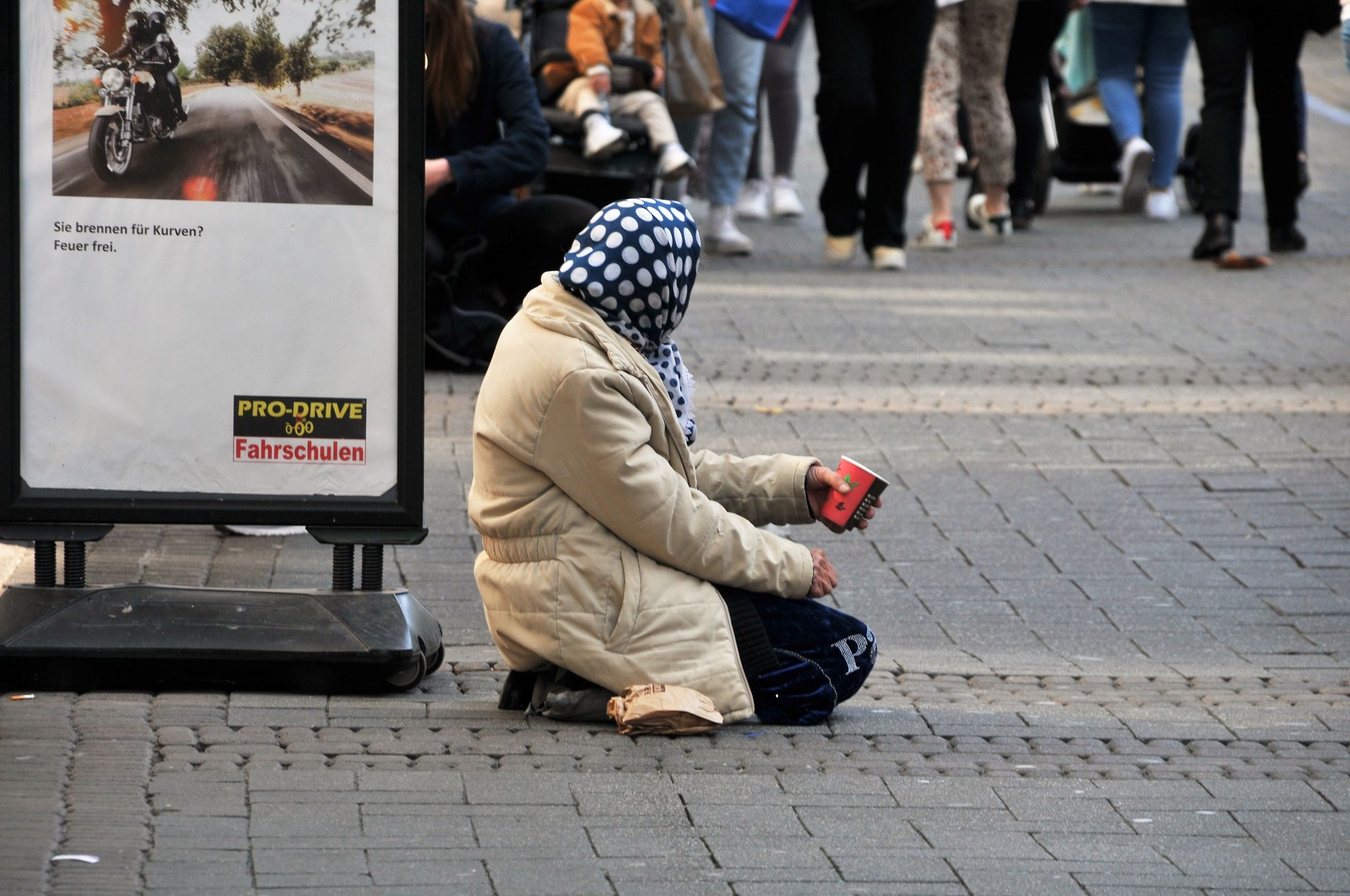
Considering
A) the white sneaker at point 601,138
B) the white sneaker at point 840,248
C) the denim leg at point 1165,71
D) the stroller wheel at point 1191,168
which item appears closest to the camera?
the white sneaker at point 601,138

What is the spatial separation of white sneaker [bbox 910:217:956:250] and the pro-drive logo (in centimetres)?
783

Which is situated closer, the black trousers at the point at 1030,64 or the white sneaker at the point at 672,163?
the white sneaker at the point at 672,163

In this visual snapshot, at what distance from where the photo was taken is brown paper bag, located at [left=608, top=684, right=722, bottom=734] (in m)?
4.06

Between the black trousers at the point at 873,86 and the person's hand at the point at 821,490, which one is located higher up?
the black trousers at the point at 873,86

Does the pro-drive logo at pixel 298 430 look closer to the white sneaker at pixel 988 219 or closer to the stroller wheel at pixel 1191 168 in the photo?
the white sneaker at pixel 988 219

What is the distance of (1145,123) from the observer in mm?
12883

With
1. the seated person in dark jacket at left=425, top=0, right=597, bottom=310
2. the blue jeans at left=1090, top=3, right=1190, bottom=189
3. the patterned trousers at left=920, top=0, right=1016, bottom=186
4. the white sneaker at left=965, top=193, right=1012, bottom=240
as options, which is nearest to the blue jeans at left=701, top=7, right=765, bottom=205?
the patterned trousers at left=920, top=0, right=1016, bottom=186

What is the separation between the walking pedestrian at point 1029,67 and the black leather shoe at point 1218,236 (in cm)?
173

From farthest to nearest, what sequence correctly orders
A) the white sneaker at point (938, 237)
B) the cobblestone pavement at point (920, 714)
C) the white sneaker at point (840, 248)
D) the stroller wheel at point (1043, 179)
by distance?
the stroller wheel at point (1043, 179) < the white sneaker at point (938, 237) < the white sneaker at point (840, 248) < the cobblestone pavement at point (920, 714)

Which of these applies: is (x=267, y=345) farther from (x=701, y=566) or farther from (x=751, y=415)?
(x=751, y=415)

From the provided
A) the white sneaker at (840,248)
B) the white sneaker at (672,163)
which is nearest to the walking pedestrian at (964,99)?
the white sneaker at (840,248)

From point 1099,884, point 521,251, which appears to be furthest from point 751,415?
point 1099,884

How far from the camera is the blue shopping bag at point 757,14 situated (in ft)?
33.3

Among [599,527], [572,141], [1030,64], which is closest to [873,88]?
[572,141]
